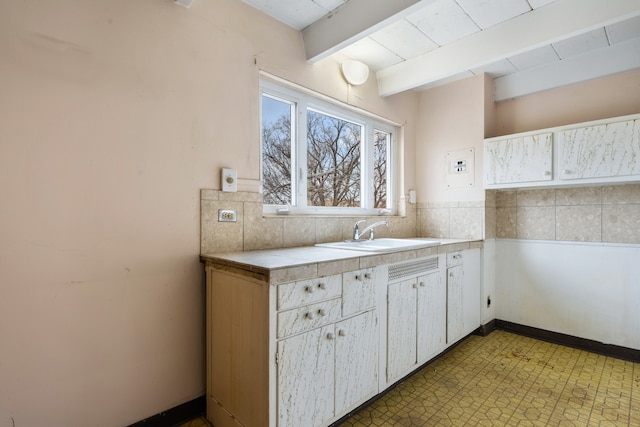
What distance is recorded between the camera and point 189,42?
1.82 m

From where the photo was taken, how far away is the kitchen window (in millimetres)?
2391

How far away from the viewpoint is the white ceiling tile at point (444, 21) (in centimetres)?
219

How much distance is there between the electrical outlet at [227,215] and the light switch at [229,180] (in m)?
0.13

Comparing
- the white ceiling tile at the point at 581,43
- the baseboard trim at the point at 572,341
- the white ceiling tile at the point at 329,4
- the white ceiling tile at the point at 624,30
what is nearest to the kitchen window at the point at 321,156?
the white ceiling tile at the point at 329,4

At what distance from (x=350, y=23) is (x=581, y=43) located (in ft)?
6.66

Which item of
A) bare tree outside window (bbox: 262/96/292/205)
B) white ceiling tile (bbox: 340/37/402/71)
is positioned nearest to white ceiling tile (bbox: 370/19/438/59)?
white ceiling tile (bbox: 340/37/402/71)

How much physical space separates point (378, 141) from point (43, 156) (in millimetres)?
2729

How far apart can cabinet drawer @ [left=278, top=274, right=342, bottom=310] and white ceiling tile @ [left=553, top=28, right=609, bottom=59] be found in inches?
106

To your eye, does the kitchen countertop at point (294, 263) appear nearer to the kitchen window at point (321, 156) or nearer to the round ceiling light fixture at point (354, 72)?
the kitchen window at point (321, 156)

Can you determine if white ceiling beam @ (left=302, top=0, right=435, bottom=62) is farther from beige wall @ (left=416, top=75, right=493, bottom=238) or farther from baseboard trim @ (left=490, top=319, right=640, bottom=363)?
baseboard trim @ (left=490, top=319, right=640, bottom=363)

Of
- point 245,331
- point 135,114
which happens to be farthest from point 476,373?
point 135,114

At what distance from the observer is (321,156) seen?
2762 millimetres

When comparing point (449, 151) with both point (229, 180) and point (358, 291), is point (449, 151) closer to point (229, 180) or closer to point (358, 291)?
point (358, 291)

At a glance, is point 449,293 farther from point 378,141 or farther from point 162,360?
point 162,360
